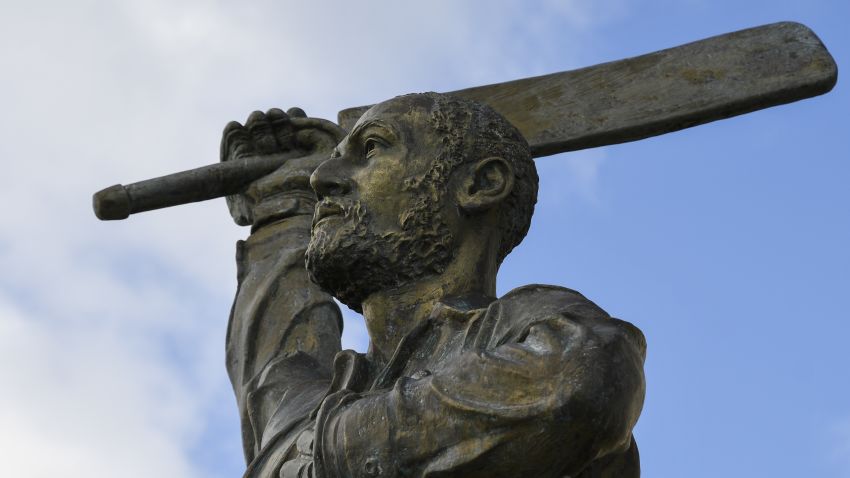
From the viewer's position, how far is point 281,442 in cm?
831

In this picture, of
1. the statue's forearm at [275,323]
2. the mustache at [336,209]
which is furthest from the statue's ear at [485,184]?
the statue's forearm at [275,323]

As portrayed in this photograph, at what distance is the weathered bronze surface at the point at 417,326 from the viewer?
7.21m

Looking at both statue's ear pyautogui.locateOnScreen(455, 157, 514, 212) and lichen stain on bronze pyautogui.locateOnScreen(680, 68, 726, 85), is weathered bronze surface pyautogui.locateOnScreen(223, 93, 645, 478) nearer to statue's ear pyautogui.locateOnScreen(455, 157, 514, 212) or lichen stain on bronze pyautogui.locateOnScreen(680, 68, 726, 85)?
statue's ear pyautogui.locateOnScreen(455, 157, 514, 212)

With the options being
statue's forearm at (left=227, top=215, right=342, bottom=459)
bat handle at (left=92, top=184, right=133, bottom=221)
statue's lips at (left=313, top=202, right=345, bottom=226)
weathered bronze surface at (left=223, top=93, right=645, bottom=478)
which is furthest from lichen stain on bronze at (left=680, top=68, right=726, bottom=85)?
bat handle at (left=92, top=184, right=133, bottom=221)

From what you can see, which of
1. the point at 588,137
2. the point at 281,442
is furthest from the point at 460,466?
the point at 588,137

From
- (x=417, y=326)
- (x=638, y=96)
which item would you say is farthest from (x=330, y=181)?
(x=638, y=96)

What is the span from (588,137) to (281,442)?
2.36m

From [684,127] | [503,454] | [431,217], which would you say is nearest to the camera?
[503,454]

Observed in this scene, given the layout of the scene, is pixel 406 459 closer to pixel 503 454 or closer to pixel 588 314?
pixel 503 454

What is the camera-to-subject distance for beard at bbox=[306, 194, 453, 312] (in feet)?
26.9

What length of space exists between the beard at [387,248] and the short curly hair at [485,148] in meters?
0.17

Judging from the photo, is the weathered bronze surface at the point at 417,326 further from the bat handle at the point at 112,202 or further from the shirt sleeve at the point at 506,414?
the bat handle at the point at 112,202

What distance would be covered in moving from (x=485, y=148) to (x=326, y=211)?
661 mm

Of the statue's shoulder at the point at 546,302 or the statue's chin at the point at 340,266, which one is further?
the statue's chin at the point at 340,266
